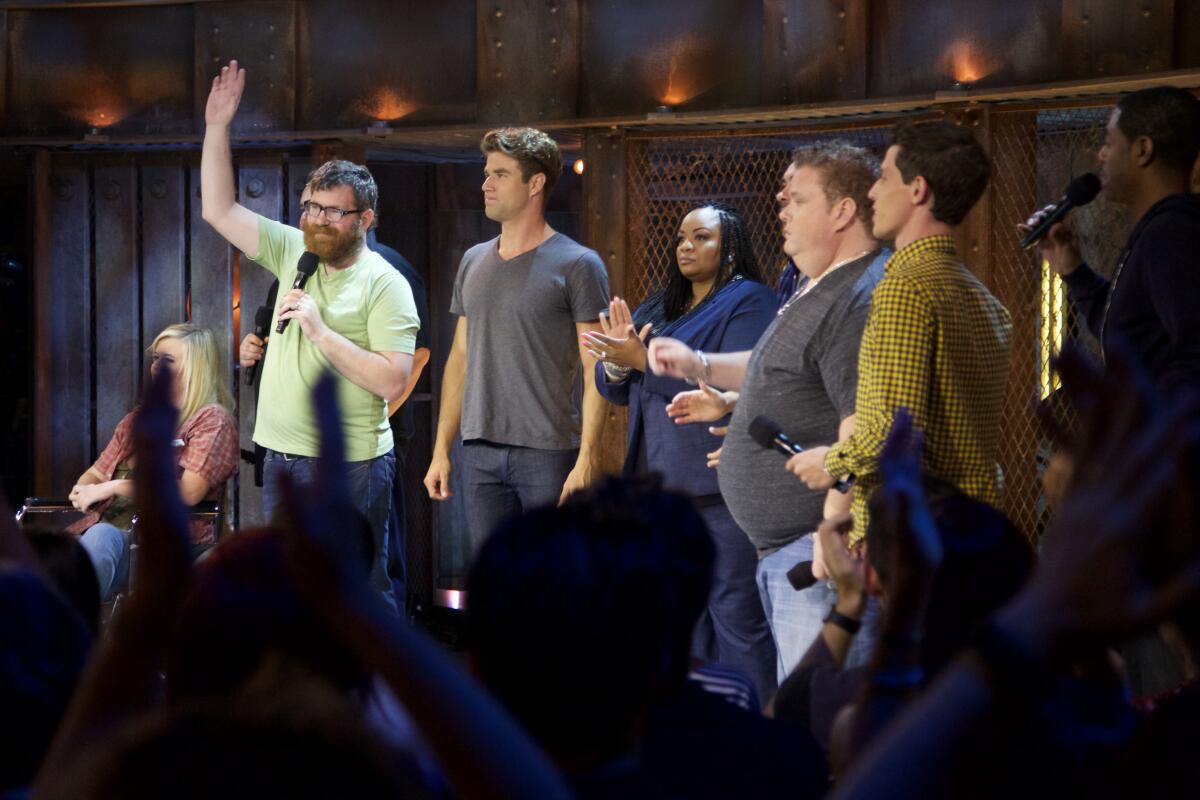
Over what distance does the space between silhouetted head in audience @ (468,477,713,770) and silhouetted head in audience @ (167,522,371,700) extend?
0.22m

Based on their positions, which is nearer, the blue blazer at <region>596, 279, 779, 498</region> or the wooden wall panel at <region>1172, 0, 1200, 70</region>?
the blue blazer at <region>596, 279, 779, 498</region>

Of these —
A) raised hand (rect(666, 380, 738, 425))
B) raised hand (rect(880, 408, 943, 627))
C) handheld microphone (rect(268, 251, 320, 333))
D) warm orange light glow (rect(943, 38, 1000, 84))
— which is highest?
warm orange light glow (rect(943, 38, 1000, 84))

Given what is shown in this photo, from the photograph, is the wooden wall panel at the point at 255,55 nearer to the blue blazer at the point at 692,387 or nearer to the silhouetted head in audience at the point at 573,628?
the blue blazer at the point at 692,387

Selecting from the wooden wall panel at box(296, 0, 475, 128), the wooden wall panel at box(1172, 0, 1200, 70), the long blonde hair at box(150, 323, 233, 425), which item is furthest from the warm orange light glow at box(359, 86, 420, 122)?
the wooden wall panel at box(1172, 0, 1200, 70)

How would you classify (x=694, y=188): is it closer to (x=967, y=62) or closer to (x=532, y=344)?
(x=967, y=62)

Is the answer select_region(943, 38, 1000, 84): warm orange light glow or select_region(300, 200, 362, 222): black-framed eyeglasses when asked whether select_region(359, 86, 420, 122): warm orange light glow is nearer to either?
select_region(300, 200, 362, 222): black-framed eyeglasses

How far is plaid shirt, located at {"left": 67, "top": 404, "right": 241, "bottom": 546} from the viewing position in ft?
16.8

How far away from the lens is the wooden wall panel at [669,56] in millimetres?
5559

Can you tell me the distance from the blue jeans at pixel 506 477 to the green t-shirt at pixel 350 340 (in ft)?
1.11

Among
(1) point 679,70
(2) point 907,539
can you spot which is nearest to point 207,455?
(1) point 679,70

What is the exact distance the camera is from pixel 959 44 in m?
5.14

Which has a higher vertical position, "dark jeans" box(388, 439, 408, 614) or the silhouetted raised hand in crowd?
the silhouetted raised hand in crowd

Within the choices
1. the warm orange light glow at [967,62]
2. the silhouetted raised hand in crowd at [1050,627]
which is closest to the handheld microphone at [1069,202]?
the warm orange light glow at [967,62]

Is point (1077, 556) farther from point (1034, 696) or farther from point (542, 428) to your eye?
Answer: point (542, 428)
